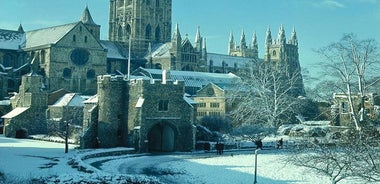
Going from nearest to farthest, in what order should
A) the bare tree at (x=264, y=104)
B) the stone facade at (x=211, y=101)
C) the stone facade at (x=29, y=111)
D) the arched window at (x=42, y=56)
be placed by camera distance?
the stone facade at (x=29, y=111) < the bare tree at (x=264, y=104) < the arched window at (x=42, y=56) < the stone facade at (x=211, y=101)

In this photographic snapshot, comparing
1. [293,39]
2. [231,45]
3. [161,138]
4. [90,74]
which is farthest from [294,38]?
[161,138]

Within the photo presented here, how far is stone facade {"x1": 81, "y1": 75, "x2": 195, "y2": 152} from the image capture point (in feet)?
148

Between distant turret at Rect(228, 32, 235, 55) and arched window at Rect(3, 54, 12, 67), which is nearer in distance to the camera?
arched window at Rect(3, 54, 12, 67)

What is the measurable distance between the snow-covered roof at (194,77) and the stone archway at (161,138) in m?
39.6

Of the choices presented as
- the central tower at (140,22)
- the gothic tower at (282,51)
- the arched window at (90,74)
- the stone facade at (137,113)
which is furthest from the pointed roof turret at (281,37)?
the stone facade at (137,113)

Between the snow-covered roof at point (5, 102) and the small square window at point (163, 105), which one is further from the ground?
the snow-covered roof at point (5, 102)

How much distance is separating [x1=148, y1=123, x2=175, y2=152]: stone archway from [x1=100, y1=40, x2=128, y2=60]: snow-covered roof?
46.9m

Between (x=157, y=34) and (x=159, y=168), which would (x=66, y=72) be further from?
(x=159, y=168)

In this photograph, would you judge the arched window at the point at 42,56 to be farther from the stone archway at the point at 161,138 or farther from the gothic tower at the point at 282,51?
the gothic tower at the point at 282,51

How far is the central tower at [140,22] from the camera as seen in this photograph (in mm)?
106438

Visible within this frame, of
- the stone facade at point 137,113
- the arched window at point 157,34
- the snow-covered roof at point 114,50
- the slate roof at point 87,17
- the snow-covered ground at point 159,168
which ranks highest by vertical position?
the slate roof at point 87,17

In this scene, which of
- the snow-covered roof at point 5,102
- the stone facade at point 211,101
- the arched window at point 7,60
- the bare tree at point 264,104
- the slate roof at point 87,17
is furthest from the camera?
the slate roof at point 87,17

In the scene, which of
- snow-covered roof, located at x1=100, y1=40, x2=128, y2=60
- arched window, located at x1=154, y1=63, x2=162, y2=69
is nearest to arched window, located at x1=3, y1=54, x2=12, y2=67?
snow-covered roof, located at x1=100, y1=40, x2=128, y2=60

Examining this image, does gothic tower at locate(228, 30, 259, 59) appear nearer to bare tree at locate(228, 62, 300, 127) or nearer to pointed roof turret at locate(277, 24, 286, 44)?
pointed roof turret at locate(277, 24, 286, 44)
